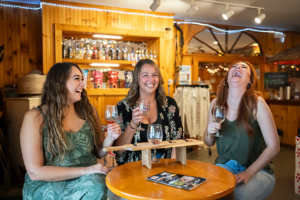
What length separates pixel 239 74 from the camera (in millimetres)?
2041

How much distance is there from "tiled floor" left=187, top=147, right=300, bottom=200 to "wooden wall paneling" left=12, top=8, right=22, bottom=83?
137 inches

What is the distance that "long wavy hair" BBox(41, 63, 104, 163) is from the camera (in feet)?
5.33

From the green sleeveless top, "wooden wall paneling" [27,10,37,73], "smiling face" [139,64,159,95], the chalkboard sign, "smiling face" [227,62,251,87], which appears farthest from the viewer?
the chalkboard sign

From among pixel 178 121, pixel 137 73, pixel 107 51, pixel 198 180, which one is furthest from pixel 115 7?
pixel 198 180

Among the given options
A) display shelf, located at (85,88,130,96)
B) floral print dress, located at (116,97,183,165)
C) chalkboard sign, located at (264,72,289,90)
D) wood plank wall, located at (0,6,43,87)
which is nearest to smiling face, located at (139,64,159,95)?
floral print dress, located at (116,97,183,165)

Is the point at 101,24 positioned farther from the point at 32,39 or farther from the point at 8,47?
the point at 8,47

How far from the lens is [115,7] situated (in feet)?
14.9

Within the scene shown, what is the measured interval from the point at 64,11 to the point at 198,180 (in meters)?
3.88

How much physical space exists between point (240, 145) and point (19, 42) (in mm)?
4180

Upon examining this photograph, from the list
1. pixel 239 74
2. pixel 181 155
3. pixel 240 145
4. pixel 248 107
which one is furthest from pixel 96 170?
pixel 239 74

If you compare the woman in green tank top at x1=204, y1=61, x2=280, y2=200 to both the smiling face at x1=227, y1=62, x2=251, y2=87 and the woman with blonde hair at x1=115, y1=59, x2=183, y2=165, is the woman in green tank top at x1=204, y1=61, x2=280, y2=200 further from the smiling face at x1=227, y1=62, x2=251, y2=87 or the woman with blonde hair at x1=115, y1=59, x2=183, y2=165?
the woman with blonde hair at x1=115, y1=59, x2=183, y2=165

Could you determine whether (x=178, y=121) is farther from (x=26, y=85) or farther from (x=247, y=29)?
(x=247, y=29)

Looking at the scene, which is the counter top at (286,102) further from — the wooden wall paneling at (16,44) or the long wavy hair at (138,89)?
the wooden wall paneling at (16,44)

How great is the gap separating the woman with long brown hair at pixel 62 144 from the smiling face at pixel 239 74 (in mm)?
1052
